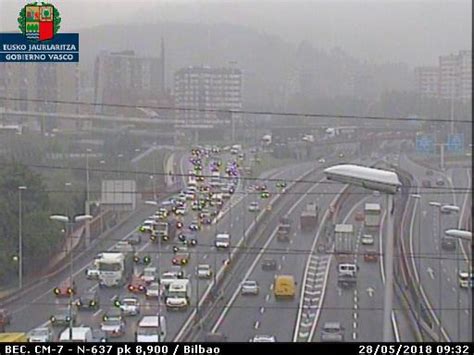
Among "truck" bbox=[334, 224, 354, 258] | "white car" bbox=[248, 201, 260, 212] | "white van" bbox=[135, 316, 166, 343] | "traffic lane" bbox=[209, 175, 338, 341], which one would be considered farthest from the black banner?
"white car" bbox=[248, 201, 260, 212]

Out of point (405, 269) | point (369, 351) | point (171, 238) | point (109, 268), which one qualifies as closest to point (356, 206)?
point (405, 269)

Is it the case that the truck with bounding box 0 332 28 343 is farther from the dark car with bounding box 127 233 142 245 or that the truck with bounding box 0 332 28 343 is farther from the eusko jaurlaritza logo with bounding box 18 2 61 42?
the eusko jaurlaritza logo with bounding box 18 2 61 42

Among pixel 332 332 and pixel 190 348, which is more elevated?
pixel 190 348

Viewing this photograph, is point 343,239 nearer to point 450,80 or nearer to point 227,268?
point 227,268

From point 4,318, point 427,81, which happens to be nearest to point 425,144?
point 427,81

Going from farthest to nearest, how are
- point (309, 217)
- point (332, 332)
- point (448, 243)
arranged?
point (309, 217) → point (448, 243) → point (332, 332)

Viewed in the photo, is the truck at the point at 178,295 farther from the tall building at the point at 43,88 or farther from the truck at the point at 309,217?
the tall building at the point at 43,88

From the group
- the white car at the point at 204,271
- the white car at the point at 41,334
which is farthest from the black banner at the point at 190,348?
the white car at the point at 204,271

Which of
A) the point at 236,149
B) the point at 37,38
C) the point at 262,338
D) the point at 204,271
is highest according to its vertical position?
the point at 37,38
